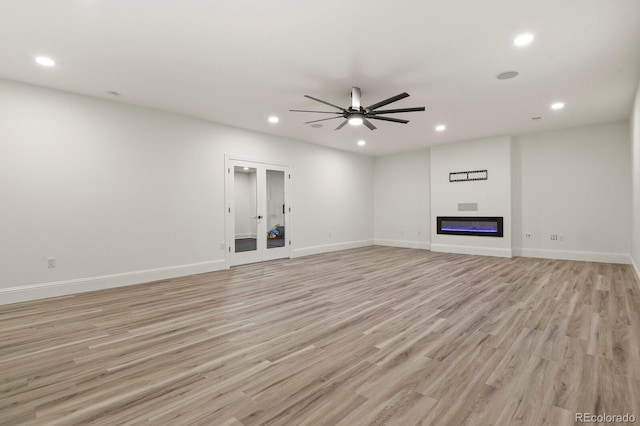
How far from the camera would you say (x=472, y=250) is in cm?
793

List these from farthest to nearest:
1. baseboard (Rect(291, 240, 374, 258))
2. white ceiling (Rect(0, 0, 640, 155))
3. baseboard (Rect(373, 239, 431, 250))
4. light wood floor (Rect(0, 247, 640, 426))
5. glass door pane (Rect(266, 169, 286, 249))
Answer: baseboard (Rect(373, 239, 431, 250))
baseboard (Rect(291, 240, 374, 258))
glass door pane (Rect(266, 169, 286, 249))
white ceiling (Rect(0, 0, 640, 155))
light wood floor (Rect(0, 247, 640, 426))

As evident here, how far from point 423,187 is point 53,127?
848cm

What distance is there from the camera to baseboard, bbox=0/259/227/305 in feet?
13.4

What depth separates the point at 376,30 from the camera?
305 centimetres

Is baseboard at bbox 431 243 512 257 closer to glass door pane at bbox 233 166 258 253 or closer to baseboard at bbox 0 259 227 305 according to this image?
glass door pane at bbox 233 166 258 253

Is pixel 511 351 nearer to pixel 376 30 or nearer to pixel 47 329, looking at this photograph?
pixel 376 30

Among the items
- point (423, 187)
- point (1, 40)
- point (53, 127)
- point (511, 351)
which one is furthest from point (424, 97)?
point (53, 127)

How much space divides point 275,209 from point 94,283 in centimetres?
373

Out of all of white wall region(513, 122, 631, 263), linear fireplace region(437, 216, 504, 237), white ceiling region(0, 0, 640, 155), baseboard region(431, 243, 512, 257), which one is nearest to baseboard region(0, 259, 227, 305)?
white ceiling region(0, 0, 640, 155)

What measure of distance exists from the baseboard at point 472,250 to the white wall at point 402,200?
20.3 inches

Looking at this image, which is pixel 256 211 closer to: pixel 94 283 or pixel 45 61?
pixel 94 283

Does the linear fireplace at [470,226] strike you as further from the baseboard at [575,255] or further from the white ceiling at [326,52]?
the white ceiling at [326,52]

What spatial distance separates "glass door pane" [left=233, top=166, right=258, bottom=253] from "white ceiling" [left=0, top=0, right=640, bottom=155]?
161 centimetres

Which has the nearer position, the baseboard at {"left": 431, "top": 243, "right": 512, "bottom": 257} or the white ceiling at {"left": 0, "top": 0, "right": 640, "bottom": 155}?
the white ceiling at {"left": 0, "top": 0, "right": 640, "bottom": 155}
